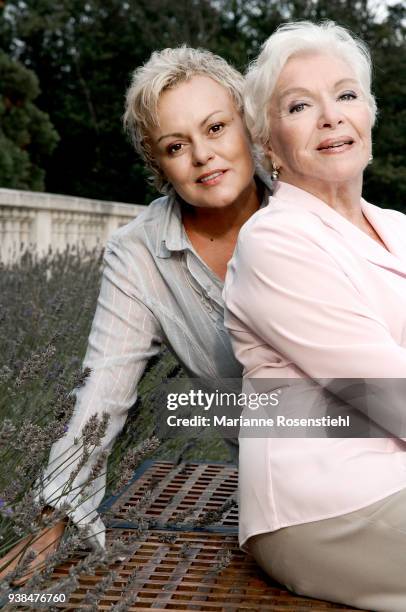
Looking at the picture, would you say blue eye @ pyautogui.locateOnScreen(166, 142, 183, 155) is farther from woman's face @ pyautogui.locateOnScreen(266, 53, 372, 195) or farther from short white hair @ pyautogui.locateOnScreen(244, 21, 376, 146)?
woman's face @ pyautogui.locateOnScreen(266, 53, 372, 195)

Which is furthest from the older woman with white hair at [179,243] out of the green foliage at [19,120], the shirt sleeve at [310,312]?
the green foliage at [19,120]

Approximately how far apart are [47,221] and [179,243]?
19.2ft

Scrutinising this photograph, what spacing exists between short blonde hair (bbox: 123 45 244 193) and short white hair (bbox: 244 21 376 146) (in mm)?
348

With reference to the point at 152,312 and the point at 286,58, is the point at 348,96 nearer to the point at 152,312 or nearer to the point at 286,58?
the point at 286,58

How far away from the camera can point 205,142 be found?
9.73ft

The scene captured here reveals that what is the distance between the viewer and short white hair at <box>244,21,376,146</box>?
8.25 ft

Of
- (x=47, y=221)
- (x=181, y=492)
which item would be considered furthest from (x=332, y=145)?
(x=47, y=221)

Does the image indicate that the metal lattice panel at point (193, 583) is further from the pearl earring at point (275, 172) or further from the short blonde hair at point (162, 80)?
the short blonde hair at point (162, 80)

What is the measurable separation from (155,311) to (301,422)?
3.07ft

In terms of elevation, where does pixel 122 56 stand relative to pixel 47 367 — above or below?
above

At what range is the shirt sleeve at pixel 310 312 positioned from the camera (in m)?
2.08

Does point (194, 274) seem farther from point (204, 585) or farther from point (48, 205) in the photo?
point (48, 205)

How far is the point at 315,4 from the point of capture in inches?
1284

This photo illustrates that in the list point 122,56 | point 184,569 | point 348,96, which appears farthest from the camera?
point 122,56
